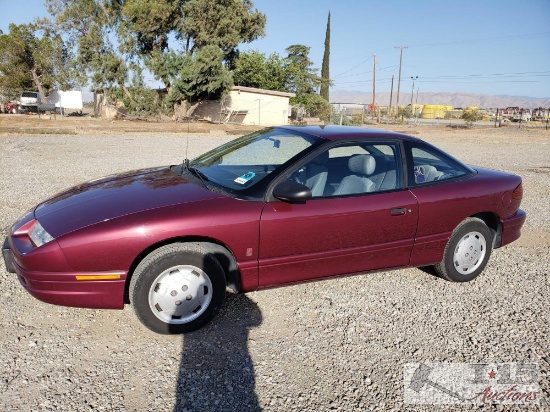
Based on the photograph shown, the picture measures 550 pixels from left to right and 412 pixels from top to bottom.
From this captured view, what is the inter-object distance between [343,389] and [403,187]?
180 cm

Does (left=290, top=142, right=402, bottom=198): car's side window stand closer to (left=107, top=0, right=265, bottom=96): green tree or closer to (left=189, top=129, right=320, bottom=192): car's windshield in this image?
(left=189, top=129, right=320, bottom=192): car's windshield

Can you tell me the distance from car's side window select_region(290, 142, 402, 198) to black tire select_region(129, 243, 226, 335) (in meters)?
1.02

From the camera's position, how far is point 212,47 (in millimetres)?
28469

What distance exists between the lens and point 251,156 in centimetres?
402

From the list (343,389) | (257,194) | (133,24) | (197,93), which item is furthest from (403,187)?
(133,24)

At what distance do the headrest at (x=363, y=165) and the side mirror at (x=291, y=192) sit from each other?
83 centimetres

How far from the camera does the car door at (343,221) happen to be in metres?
3.12

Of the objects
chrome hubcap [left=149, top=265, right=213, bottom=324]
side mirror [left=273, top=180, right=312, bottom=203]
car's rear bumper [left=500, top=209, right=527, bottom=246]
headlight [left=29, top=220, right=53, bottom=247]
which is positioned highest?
side mirror [left=273, top=180, right=312, bottom=203]

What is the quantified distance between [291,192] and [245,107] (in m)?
30.5

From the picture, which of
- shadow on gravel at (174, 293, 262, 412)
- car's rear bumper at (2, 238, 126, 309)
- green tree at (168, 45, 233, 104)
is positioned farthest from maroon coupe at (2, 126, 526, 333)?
green tree at (168, 45, 233, 104)

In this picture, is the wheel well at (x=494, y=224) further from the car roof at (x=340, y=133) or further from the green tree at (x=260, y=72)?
the green tree at (x=260, y=72)

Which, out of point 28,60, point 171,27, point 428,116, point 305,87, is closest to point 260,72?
point 305,87

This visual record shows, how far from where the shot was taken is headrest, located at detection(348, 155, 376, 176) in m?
3.68

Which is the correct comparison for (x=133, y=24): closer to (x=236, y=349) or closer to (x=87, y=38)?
(x=87, y=38)
